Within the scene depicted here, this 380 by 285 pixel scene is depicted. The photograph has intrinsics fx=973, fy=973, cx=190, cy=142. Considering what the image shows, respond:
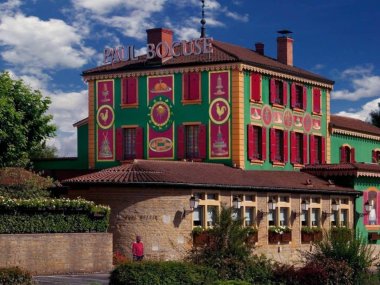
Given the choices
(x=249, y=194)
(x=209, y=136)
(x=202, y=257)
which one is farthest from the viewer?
(x=209, y=136)

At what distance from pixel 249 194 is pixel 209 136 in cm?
582

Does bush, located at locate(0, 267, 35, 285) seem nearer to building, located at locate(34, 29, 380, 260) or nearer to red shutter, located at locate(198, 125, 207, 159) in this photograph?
building, located at locate(34, 29, 380, 260)

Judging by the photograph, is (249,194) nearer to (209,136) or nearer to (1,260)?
(209,136)

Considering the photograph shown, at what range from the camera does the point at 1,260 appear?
3288 centimetres

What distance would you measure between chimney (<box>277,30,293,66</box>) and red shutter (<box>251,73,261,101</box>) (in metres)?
6.98

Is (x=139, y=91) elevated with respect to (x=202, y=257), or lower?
elevated

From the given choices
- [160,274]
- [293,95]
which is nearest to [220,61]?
[293,95]

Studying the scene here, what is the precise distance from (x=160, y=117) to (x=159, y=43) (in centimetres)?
379

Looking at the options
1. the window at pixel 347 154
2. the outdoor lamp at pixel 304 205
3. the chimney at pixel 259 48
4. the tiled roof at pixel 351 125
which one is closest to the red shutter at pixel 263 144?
the outdoor lamp at pixel 304 205

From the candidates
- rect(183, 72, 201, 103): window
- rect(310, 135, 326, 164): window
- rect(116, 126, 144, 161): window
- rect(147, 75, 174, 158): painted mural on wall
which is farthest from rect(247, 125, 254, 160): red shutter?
rect(310, 135, 326, 164): window

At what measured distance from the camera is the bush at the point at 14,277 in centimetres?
2714

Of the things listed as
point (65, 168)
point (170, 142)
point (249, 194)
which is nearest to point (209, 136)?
point (170, 142)

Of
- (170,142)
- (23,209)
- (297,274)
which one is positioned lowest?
(297,274)

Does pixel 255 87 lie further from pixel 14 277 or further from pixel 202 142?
pixel 14 277
